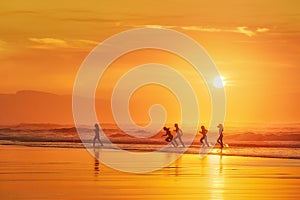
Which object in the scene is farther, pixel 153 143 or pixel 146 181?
pixel 153 143

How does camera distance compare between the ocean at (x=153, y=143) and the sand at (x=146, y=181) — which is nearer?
the sand at (x=146, y=181)

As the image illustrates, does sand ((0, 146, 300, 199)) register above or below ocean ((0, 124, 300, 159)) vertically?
below

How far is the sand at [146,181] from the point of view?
74.2ft

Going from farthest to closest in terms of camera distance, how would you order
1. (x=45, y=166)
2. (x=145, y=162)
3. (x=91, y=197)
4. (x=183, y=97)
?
(x=183, y=97) → (x=145, y=162) → (x=45, y=166) → (x=91, y=197)

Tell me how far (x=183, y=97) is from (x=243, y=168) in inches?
3628

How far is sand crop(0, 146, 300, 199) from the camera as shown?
22.6 m

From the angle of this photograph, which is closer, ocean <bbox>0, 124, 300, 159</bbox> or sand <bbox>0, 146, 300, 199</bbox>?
sand <bbox>0, 146, 300, 199</bbox>

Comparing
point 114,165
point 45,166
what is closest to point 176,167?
point 114,165

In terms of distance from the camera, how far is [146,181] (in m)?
26.8

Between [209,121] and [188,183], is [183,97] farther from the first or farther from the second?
[188,183]

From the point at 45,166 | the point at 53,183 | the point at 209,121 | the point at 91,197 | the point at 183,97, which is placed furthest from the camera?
the point at 209,121

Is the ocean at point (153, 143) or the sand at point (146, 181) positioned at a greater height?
the ocean at point (153, 143)

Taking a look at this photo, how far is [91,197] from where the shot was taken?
2148 cm

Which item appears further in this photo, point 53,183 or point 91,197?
point 53,183
